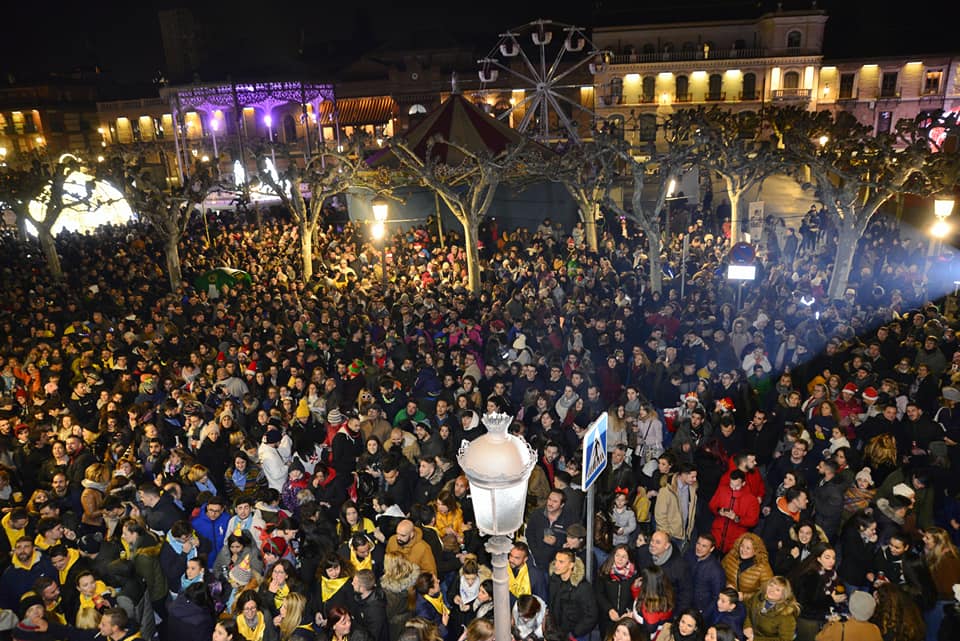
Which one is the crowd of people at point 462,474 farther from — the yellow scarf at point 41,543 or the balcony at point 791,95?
the balcony at point 791,95

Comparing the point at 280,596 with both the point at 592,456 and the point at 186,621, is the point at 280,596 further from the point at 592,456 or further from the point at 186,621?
the point at 592,456

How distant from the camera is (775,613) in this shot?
17.4ft

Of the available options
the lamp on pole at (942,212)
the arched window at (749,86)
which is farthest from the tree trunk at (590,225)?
the arched window at (749,86)

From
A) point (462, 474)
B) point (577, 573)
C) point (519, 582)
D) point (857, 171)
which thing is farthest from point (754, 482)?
point (857, 171)

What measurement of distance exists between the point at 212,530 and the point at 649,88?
44240 millimetres

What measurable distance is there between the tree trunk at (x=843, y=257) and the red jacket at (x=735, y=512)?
411 inches

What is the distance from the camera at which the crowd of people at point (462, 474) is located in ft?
18.5

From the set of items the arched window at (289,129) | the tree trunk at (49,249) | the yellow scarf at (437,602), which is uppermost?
the arched window at (289,129)

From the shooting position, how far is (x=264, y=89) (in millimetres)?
38906

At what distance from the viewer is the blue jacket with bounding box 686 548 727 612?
19.0ft

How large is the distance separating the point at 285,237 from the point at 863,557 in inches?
835

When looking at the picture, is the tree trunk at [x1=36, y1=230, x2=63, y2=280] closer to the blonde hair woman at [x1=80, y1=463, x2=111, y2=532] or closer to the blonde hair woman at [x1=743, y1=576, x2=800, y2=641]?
the blonde hair woman at [x1=80, y1=463, x2=111, y2=532]

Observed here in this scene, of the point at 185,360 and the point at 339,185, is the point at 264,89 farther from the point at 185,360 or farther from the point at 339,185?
the point at 185,360

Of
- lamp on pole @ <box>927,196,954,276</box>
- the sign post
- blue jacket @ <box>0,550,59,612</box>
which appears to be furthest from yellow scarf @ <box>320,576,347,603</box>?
lamp on pole @ <box>927,196,954,276</box>
